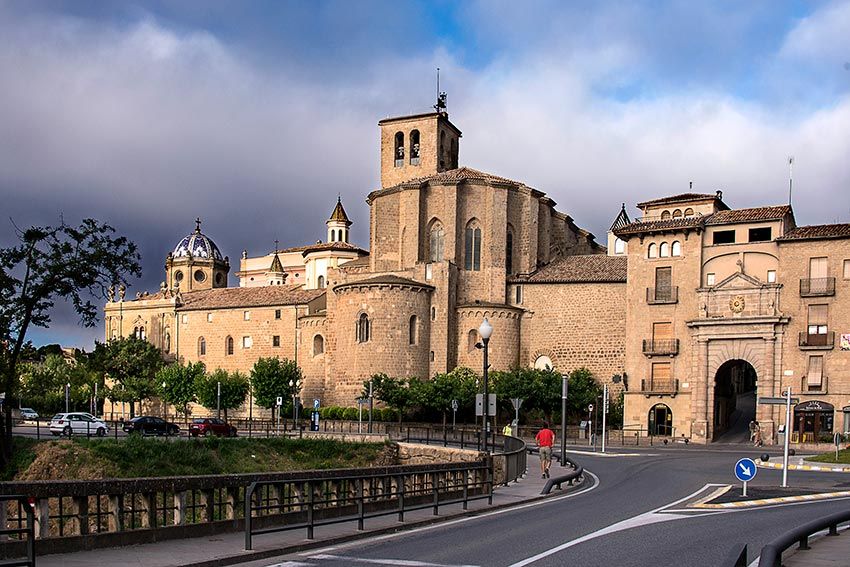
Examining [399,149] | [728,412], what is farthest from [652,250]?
[399,149]

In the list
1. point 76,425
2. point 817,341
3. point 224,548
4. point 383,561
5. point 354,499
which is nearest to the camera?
point 383,561

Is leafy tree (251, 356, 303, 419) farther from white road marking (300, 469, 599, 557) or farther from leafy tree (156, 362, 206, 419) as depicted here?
white road marking (300, 469, 599, 557)

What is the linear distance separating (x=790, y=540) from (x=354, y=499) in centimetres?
795

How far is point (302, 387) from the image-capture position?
8181 cm

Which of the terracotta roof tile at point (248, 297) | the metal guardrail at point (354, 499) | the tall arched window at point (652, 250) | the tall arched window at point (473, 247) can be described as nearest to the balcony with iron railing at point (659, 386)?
the tall arched window at point (652, 250)

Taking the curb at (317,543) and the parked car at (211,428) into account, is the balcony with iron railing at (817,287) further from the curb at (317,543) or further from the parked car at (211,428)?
the curb at (317,543)

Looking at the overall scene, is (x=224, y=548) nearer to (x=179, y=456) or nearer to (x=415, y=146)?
(x=179, y=456)

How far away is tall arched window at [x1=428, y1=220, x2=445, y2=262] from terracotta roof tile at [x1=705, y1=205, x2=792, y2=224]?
21.5m

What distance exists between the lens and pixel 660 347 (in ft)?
209

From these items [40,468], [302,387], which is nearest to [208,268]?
[302,387]

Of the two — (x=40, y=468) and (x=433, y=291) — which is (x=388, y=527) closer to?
(x=40, y=468)

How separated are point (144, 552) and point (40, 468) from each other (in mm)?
32014

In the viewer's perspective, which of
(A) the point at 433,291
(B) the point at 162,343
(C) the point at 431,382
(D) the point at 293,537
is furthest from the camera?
(B) the point at 162,343

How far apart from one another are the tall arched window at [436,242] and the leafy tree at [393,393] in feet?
36.6
